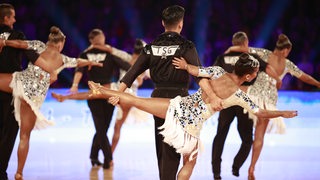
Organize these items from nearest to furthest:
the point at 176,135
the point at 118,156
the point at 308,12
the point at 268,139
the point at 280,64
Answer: the point at 176,135, the point at 280,64, the point at 118,156, the point at 268,139, the point at 308,12

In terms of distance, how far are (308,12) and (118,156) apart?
549 centimetres

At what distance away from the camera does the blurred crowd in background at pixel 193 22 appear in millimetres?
10844

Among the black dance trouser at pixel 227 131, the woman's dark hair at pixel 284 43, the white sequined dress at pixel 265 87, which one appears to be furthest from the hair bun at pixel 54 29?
the woman's dark hair at pixel 284 43

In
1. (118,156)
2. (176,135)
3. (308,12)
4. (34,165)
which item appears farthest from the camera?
(308,12)

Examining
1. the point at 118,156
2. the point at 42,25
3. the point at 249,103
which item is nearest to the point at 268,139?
the point at 118,156

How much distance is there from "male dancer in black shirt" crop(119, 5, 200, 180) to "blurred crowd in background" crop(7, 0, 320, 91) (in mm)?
6285

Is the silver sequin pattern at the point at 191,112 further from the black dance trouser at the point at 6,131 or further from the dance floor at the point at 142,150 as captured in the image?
the black dance trouser at the point at 6,131

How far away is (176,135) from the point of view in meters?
4.19

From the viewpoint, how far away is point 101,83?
696 cm

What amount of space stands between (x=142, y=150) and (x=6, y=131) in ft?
9.02

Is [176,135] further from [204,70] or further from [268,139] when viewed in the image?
[268,139]

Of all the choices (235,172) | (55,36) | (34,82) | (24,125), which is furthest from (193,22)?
(24,125)

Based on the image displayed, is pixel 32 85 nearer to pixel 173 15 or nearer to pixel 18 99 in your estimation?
pixel 18 99

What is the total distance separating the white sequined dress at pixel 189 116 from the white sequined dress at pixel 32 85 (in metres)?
1.92
